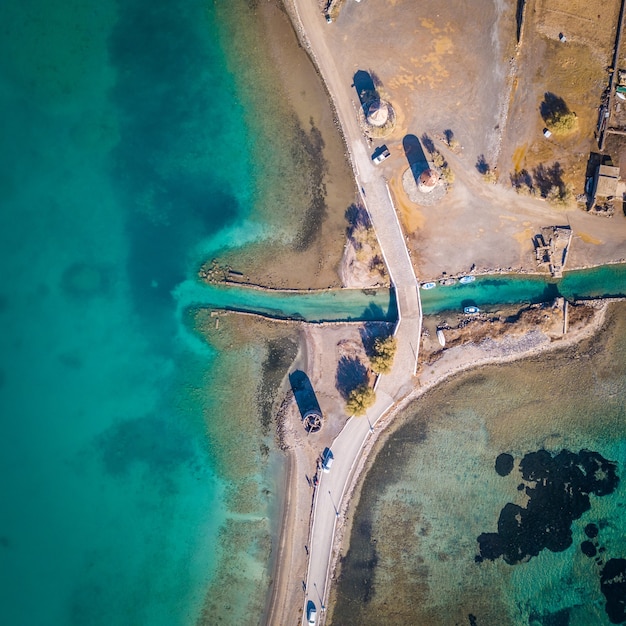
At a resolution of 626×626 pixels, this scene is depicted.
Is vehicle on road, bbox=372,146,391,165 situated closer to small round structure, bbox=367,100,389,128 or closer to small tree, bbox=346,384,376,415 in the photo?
small round structure, bbox=367,100,389,128

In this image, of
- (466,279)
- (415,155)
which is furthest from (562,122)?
(466,279)

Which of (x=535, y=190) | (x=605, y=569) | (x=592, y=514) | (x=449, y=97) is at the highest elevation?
(x=449, y=97)

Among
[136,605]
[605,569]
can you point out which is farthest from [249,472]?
[605,569]

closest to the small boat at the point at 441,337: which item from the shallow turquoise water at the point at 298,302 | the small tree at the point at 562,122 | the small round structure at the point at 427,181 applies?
the shallow turquoise water at the point at 298,302

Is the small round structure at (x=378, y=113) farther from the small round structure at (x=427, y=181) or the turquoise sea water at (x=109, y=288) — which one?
the turquoise sea water at (x=109, y=288)

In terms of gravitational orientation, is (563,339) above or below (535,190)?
below

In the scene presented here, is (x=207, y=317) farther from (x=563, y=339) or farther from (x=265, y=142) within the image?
(x=563, y=339)
